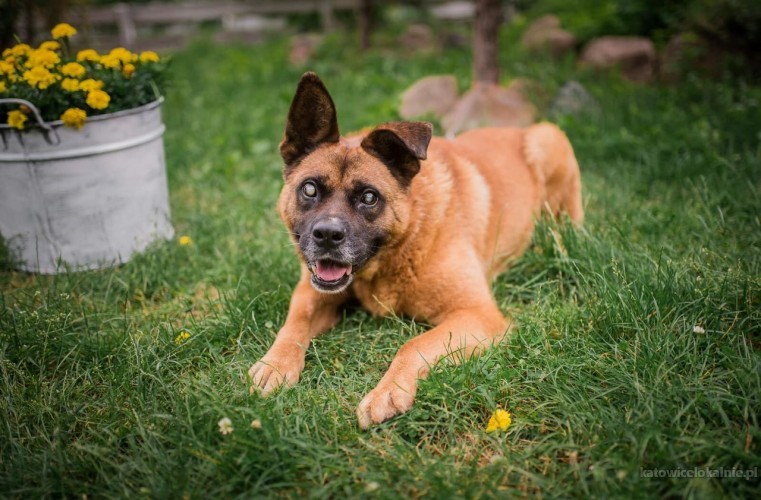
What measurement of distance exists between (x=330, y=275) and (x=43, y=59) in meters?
2.27

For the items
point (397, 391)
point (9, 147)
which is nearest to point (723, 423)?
point (397, 391)

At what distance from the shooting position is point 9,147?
3482mm

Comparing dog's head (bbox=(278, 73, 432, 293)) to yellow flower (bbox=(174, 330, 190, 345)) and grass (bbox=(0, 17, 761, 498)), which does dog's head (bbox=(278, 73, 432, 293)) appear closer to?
grass (bbox=(0, 17, 761, 498))

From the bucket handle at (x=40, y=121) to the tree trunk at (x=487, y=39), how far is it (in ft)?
15.4

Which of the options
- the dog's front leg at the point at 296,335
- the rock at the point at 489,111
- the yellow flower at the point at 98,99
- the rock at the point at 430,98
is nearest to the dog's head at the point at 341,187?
the dog's front leg at the point at 296,335

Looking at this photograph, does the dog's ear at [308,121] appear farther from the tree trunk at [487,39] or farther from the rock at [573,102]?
the tree trunk at [487,39]

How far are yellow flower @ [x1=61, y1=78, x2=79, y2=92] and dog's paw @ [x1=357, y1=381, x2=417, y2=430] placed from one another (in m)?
2.60

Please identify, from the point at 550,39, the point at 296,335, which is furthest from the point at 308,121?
the point at 550,39

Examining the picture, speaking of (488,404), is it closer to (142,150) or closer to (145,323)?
(145,323)

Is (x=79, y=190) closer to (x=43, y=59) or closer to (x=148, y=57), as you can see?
(x=43, y=59)

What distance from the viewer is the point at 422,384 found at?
245cm

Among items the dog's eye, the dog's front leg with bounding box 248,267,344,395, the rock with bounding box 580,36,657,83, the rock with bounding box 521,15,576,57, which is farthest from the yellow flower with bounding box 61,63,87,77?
the rock with bounding box 521,15,576,57

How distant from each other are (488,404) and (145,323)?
1.96m

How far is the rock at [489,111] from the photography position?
236 inches
